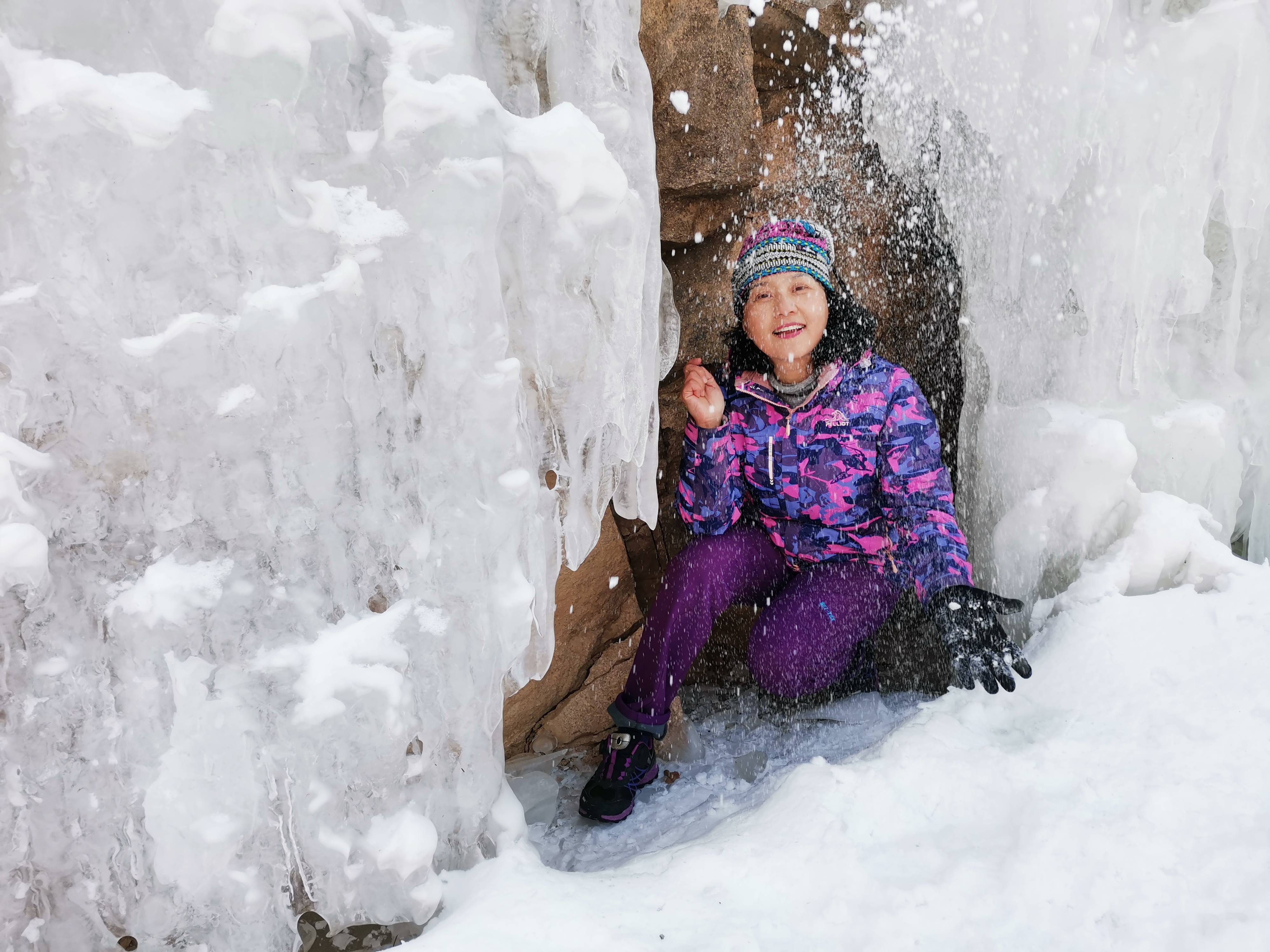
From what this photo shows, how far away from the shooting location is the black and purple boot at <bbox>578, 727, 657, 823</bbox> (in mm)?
2053

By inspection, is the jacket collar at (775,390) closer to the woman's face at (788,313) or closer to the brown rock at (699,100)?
the woman's face at (788,313)

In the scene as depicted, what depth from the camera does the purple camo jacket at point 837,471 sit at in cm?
216

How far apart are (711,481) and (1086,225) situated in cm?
143

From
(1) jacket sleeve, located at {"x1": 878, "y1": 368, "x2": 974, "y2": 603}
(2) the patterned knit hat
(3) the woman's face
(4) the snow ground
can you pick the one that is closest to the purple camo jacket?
(1) jacket sleeve, located at {"x1": 878, "y1": 368, "x2": 974, "y2": 603}

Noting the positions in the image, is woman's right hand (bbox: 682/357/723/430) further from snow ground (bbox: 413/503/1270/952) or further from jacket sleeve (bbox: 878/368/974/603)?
snow ground (bbox: 413/503/1270/952)

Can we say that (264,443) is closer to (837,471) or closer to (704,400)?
(704,400)

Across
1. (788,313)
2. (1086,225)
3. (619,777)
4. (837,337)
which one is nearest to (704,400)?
(788,313)

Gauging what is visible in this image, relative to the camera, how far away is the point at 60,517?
1.34 metres

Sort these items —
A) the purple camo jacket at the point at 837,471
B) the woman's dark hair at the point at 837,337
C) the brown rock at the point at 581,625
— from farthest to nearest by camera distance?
1. the brown rock at the point at 581,625
2. the woman's dark hair at the point at 837,337
3. the purple camo jacket at the point at 837,471

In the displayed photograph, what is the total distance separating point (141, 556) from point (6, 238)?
1.77 feet

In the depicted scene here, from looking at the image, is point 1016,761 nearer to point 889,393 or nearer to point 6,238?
point 889,393

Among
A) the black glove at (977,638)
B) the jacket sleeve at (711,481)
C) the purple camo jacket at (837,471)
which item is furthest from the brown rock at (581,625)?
the black glove at (977,638)

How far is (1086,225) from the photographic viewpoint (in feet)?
8.19

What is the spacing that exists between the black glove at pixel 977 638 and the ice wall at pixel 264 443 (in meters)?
1.00
